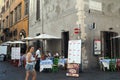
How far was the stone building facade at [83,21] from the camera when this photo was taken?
1884 cm

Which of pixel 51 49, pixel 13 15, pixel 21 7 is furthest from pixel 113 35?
pixel 13 15

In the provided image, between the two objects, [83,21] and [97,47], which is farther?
[97,47]

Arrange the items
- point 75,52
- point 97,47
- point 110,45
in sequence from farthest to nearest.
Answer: point 110,45
point 97,47
point 75,52

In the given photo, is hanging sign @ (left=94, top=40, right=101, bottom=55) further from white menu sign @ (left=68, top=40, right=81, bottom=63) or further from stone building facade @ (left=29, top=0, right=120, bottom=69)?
white menu sign @ (left=68, top=40, right=81, bottom=63)

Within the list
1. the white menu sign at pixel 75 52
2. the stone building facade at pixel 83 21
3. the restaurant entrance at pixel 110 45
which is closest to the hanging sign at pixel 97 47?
the stone building facade at pixel 83 21

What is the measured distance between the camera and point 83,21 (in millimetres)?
18766

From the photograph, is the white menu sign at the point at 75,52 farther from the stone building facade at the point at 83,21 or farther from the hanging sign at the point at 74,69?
the stone building facade at the point at 83,21

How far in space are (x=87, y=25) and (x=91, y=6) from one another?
4.65ft

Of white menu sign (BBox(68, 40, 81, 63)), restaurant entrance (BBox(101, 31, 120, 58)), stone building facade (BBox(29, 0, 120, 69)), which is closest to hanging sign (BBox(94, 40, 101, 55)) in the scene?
stone building facade (BBox(29, 0, 120, 69))

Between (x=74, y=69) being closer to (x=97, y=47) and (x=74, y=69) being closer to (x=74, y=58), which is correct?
(x=74, y=58)

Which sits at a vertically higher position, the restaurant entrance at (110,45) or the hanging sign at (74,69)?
the restaurant entrance at (110,45)

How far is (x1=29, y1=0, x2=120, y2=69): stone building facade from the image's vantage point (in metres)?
18.8

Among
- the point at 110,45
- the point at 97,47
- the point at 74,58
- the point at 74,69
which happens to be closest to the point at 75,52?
the point at 74,58

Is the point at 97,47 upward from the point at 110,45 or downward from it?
downward
